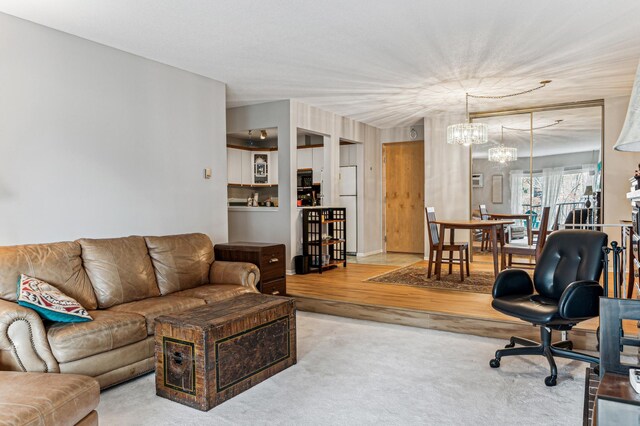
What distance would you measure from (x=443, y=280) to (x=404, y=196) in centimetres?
307

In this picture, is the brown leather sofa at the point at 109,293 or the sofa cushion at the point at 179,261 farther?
the sofa cushion at the point at 179,261

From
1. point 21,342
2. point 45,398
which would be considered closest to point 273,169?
point 21,342

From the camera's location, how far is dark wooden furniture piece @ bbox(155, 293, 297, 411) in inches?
99.5

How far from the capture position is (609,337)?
166 cm

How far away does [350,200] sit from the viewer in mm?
8109

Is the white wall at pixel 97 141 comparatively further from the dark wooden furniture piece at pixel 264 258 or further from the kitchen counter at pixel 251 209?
the kitchen counter at pixel 251 209

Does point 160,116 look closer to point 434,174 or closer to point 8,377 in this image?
point 8,377

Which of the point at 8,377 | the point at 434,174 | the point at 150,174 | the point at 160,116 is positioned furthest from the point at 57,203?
the point at 434,174

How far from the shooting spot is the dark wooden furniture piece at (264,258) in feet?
14.6

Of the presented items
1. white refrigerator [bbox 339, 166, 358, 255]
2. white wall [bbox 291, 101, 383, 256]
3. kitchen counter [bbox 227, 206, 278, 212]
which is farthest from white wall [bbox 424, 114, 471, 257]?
kitchen counter [bbox 227, 206, 278, 212]

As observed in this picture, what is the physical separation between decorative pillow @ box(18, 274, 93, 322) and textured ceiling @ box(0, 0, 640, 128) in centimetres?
197

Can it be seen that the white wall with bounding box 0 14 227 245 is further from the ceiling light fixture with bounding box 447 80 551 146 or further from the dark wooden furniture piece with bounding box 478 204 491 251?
the dark wooden furniture piece with bounding box 478 204 491 251

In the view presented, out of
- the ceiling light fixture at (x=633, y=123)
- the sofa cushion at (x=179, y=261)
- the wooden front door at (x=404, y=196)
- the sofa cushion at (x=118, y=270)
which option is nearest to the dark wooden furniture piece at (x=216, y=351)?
the sofa cushion at (x=118, y=270)

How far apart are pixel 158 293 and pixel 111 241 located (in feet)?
1.91
